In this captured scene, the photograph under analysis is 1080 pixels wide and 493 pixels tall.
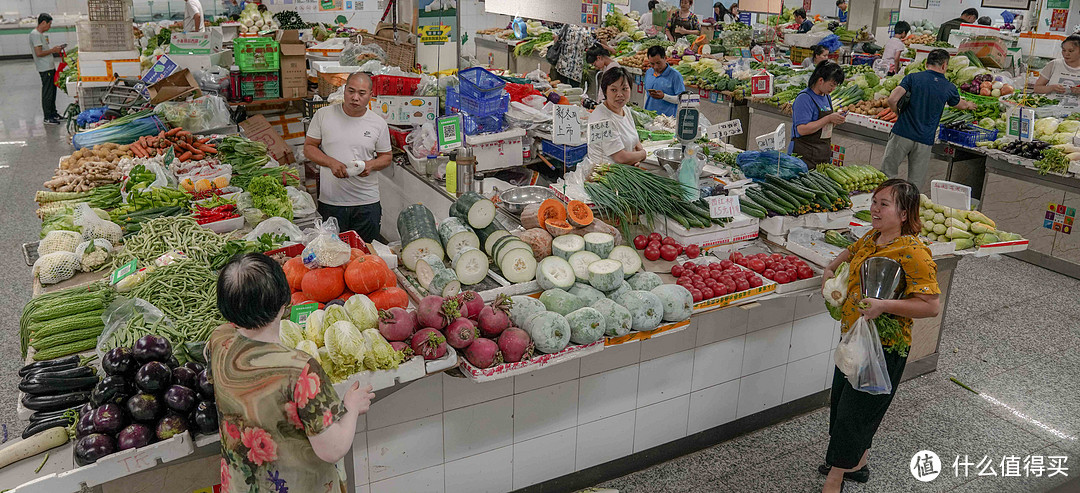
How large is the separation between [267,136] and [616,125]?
12.7 feet

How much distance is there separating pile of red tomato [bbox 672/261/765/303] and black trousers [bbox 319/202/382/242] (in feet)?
8.56

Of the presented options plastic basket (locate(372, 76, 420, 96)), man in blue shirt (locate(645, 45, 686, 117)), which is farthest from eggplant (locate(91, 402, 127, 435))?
man in blue shirt (locate(645, 45, 686, 117))

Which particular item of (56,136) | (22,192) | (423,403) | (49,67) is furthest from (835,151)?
(49,67)

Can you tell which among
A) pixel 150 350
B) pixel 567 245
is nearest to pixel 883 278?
pixel 567 245

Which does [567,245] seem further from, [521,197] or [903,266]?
[903,266]

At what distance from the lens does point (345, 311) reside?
10.2ft

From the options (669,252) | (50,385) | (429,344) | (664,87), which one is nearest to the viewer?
(50,385)

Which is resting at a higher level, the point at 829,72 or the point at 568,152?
the point at 829,72

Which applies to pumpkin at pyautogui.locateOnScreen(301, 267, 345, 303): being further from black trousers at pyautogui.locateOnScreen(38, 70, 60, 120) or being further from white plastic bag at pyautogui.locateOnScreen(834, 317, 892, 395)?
black trousers at pyautogui.locateOnScreen(38, 70, 60, 120)

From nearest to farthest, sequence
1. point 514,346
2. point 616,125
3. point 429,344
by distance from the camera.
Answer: point 429,344
point 514,346
point 616,125

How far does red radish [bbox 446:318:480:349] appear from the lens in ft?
9.99

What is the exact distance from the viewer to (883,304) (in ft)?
11.1

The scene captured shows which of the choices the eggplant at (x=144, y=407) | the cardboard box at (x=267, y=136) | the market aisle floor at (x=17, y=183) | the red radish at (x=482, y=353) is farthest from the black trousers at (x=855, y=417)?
the cardboard box at (x=267, y=136)

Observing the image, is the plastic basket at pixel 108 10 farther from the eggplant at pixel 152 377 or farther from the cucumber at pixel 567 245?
the eggplant at pixel 152 377
